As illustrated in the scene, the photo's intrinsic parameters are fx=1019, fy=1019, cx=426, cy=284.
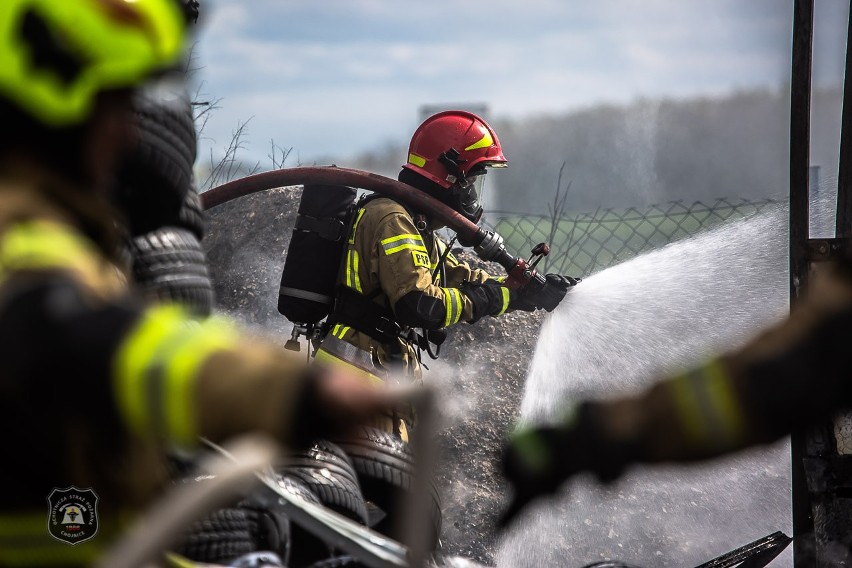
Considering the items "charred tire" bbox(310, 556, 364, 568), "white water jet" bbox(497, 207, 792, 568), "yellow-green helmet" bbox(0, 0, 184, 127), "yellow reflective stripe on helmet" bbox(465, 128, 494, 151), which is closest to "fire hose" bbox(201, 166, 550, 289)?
"yellow reflective stripe on helmet" bbox(465, 128, 494, 151)

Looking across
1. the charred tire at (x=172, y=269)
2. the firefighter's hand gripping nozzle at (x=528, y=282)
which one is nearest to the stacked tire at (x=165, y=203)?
the charred tire at (x=172, y=269)

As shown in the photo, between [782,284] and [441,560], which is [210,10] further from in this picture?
[782,284]

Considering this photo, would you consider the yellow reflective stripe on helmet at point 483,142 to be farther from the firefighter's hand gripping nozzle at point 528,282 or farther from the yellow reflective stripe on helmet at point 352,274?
the yellow reflective stripe on helmet at point 352,274

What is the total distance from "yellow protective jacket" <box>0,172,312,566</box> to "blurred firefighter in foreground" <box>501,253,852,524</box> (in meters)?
0.31

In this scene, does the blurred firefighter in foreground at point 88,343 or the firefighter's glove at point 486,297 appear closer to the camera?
the blurred firefighter in foreground at point 88,343

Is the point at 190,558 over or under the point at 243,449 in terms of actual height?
under

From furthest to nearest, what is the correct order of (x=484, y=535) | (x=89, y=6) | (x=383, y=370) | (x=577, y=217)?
(x=577, y=217) → (x=484, y=535) → (x=383, y=370) → (x=89, y=6)

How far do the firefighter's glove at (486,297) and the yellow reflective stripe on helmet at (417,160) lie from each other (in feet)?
2.06

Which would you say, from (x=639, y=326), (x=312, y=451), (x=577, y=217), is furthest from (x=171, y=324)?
(x=577, y=217)

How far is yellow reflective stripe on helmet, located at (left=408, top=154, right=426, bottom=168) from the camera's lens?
4.98 meters

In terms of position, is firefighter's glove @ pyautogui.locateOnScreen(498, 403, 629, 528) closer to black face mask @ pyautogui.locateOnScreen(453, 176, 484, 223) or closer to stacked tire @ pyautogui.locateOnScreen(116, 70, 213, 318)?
stacked tire @ pyautogui.locateOnScreen(116, 70, 213, 318)

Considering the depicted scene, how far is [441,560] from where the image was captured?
254cm

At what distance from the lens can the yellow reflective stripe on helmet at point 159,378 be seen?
3.34 ft

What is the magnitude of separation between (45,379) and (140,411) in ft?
0.33
